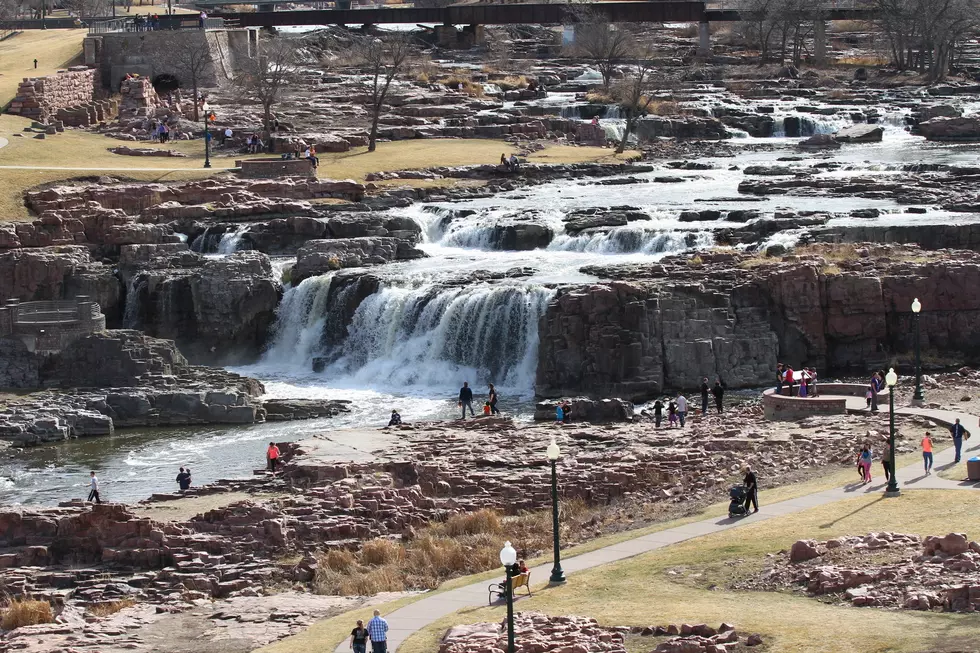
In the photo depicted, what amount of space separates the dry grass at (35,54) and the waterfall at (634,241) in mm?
36194

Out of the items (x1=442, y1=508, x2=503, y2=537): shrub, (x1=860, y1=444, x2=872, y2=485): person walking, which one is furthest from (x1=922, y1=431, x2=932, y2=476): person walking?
(x1=442, y1=508, x2=503, y2=537): shrub

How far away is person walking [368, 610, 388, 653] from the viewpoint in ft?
90.9

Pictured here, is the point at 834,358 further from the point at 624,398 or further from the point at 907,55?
the point at 907,55

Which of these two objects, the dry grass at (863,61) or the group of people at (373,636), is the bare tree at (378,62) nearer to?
the dry grass at (863,61)

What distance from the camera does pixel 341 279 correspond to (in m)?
64.3

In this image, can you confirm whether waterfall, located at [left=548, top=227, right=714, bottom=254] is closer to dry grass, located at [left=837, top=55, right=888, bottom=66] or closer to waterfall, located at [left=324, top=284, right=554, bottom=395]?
waterfall, located at [left=324, top=284, right=554, bottom=395]

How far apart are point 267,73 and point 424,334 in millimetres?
42119

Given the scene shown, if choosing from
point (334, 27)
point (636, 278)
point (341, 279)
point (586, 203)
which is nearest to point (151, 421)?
point (341, 279)

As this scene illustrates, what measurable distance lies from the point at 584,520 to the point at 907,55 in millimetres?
90908

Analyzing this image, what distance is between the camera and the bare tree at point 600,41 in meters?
116

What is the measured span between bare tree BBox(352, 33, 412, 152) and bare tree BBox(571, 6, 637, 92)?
489 inches

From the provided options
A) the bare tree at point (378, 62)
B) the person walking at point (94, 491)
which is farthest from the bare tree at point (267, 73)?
the person walking at point (94, 491)

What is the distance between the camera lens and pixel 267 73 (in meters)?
98.9

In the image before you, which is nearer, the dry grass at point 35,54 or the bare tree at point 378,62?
the bare tree at point 378,62
